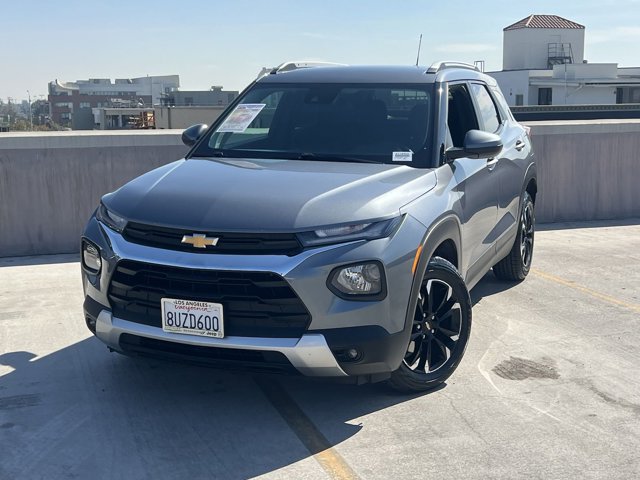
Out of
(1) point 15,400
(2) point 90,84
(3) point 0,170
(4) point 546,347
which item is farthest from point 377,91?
(2) point 90,84

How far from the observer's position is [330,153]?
5367mm

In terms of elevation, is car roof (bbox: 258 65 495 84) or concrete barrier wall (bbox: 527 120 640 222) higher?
car roof (bbox: 258 65 495 84)

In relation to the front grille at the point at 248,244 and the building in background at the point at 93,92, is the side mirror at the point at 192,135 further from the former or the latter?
the building in background at the point at 93,92

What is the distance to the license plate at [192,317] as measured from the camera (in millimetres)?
4160

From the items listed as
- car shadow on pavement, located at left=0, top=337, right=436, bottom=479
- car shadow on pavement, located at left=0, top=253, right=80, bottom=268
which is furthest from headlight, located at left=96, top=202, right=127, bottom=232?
car shadow on pavement, located at left=0, top=253, right=80, bottom=268

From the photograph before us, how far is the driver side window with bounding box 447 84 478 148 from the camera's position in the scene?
18.8 feet

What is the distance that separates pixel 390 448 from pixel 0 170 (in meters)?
5.81

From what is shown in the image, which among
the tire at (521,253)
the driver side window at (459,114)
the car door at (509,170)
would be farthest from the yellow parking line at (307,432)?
the tire at (521,253)

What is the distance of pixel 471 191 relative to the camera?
5.57 meters

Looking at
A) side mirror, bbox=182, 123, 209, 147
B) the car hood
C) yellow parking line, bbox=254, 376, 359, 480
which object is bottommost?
yellow parking line, bbox=254, 376, 359, 480

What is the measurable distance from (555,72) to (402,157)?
57.5 m

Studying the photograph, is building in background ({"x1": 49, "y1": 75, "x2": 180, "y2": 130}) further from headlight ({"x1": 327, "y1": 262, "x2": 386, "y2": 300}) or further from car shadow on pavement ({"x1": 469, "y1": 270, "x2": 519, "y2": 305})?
headlight ({"x1": 327, "y1": 262, "x2": 386, "y2": 300})

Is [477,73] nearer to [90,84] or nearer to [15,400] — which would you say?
[15,400]

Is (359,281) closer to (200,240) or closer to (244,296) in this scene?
(244,296)
